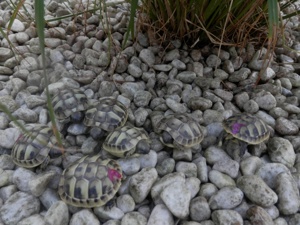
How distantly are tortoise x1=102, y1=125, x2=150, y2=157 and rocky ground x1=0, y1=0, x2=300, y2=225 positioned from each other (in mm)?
34

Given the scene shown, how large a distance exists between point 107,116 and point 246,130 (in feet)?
1.55

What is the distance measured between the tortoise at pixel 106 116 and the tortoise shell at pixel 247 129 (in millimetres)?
361

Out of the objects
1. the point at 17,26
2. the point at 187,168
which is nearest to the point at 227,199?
the point at 187,168

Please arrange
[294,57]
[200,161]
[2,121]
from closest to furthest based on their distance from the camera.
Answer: [200,161], [2,121], [294,57]

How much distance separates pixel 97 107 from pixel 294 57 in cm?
93

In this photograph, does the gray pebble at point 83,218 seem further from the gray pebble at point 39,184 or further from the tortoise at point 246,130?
the tortoise at point 246,130

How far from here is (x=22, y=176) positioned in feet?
3.25

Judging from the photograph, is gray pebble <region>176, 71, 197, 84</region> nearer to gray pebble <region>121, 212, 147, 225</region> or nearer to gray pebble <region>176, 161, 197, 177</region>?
gray pebble <region>176, 161, 197, 177</region>

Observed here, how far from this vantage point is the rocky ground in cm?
92

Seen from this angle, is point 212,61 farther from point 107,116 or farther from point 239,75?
point 107,116

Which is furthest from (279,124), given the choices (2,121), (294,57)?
(2,121)

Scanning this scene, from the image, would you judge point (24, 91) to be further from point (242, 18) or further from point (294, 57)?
point (294, 57)

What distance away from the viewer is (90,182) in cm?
93

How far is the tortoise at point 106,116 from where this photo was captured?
1133 millimetres
